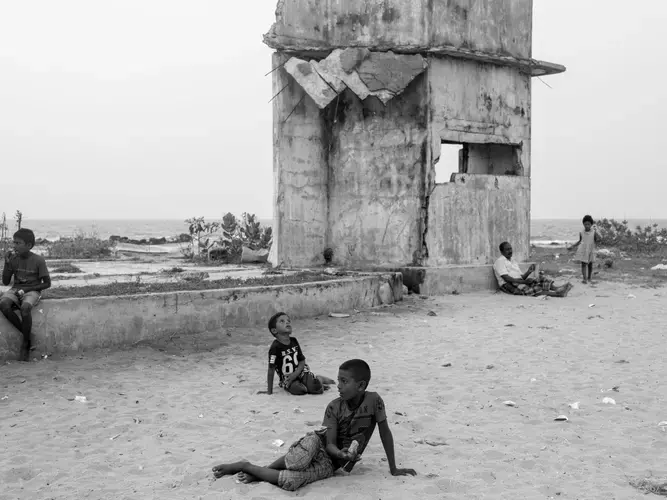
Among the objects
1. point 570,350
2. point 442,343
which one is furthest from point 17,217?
point 570,350

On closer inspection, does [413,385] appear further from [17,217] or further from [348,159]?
[17,217]

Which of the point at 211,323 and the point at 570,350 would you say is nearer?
the point at 570,350

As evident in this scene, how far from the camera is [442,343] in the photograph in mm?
7812

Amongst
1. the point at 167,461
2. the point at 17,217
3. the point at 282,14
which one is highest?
the point at 282,14

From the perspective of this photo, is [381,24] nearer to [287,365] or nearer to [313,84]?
[313,84]

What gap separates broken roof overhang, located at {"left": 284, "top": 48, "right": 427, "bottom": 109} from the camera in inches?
432

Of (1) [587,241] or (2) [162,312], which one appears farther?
(1) [587,241]

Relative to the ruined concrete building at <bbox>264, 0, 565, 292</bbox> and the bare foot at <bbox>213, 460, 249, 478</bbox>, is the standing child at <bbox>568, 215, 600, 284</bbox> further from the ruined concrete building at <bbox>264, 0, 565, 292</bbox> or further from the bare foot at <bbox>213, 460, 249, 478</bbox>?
the bare foot at <bbox>213, 460, 249, 478</bbox>

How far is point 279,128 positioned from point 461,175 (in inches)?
127

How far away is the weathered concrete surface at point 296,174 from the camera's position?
38.1 ft

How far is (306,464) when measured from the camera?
3.76m

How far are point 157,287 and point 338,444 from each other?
15.7 feet

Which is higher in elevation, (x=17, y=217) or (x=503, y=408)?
(x=17, y=217)

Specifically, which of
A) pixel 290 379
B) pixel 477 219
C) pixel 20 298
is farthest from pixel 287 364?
pixel 477 219
